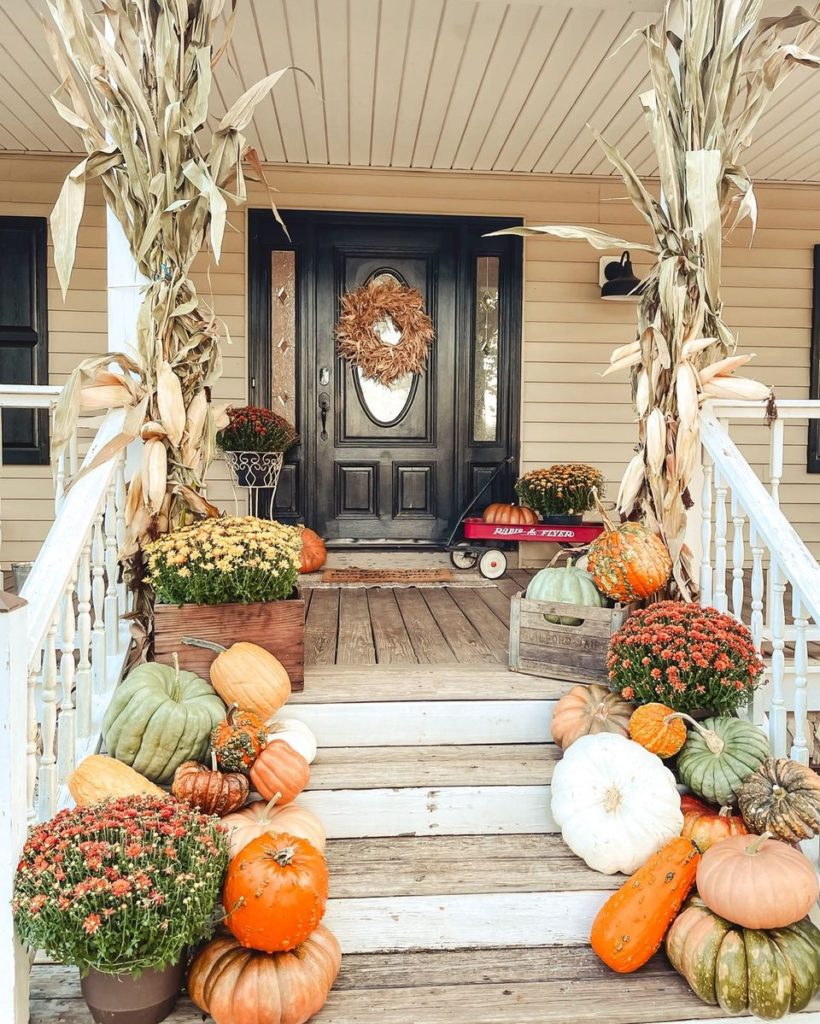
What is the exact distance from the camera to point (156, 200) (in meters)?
2.58

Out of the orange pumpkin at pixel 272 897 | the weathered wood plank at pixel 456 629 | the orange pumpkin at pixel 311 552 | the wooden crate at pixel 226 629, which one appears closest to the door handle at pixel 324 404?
the orange pumpkin at pixel 311 552

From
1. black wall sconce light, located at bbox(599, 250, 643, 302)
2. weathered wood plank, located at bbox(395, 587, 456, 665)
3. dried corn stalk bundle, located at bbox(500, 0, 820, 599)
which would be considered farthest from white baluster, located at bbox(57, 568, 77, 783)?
black wall sconce light, located at bbox(599, 250, 643, 302)

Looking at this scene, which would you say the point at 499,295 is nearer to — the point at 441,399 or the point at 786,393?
the point at 441,399

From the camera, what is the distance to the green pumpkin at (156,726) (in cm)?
223

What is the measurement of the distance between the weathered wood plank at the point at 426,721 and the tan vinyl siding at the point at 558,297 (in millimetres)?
2896

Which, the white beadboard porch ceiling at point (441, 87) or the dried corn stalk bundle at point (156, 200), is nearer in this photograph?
the dried corn stalk bundle at point (156, 200)

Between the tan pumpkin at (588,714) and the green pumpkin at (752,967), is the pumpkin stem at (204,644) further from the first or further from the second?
the green pumpkin at (752,967)

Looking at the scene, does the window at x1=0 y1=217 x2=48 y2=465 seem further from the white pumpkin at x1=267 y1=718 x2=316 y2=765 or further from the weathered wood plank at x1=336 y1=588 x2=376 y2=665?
the white pumpkin at x1=267 y1=718 x2=316 y2=765

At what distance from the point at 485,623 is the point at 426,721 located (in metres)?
1.06

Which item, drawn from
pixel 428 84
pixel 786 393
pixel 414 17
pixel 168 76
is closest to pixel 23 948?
pixel 168 76

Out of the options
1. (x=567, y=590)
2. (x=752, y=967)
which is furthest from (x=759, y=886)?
(x=567, y=590)

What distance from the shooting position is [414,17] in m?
3.46

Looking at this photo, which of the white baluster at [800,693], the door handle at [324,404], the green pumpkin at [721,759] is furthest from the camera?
the door handle at [324,404]

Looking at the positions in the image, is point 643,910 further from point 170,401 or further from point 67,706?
point 170,401
